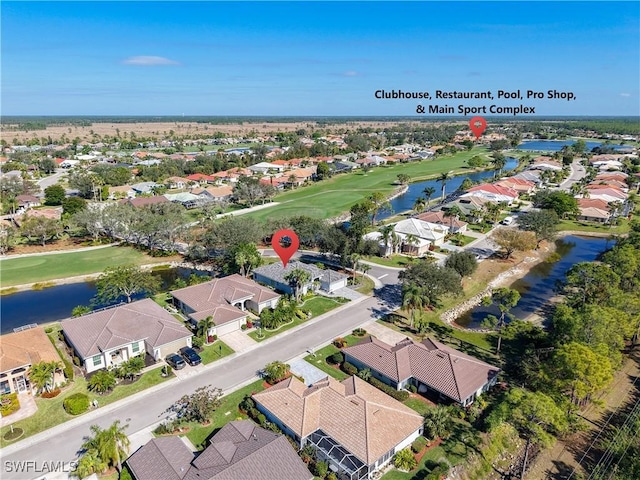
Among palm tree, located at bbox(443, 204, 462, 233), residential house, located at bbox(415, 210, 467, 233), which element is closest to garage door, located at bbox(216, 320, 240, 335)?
residential house, located at bbox(415, 210, 467, 233)

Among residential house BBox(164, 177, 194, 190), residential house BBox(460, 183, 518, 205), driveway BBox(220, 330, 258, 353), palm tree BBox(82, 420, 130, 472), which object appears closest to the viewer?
palm tree BBox(82, 420, 130, 472)

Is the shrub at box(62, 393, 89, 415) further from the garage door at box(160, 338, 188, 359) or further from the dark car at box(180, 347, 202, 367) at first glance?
the dark car at box(180, 347, 202, 367)

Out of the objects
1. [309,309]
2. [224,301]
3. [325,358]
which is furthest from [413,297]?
[224,301]

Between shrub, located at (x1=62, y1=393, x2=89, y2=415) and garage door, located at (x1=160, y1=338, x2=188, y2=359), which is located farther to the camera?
garage door, located at (x1=160, y1=338, x2=188, y2=359)

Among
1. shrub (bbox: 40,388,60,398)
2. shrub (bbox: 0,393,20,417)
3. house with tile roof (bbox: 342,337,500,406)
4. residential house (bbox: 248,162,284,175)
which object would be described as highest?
residential house (bbox: 248,162,284,175)

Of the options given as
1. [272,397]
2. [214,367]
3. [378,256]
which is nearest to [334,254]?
[378,256]

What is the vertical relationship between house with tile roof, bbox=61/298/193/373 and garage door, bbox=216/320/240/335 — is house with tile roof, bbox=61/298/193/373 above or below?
above

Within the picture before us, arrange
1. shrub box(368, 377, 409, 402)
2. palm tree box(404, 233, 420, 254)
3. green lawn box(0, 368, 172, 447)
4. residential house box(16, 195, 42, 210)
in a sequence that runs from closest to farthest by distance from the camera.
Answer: green lawn box(0, 368, 172, 447) < shrub box(368, 377, 409, 402) < palm tree box(404, 233, 420, 254) < residential house box(16, 195, 42, 210)

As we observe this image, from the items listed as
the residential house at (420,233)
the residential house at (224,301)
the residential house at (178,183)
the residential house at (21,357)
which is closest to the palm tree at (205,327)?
the residential house at (224,301)
